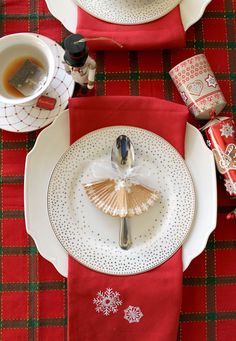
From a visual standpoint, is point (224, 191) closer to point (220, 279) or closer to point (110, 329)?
point (220, 279)

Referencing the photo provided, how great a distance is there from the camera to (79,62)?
2.62 feet

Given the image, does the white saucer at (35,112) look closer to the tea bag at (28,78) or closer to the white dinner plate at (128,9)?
the tea bag at (28,78)

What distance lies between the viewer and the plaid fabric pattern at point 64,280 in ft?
2.83

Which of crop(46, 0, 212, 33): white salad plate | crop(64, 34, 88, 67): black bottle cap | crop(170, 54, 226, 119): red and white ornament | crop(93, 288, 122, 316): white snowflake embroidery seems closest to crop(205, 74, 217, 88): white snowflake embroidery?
crop(170, 54, 226, 119): red and white ornament

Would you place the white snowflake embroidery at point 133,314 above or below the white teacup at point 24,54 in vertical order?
below

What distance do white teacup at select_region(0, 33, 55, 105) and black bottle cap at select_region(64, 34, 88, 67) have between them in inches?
2.3

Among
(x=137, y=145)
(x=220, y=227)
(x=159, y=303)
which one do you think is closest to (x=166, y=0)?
(x=137, y=145)

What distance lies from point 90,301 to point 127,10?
1.60 feet

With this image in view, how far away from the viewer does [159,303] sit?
83 centimetres

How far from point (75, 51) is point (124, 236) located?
0.30 m

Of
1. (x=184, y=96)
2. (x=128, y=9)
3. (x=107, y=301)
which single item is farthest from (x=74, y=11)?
(x=107, y=301)

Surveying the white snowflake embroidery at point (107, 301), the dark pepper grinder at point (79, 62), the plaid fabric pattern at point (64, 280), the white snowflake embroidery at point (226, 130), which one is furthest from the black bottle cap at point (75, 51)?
the white snowflake embroidery at point (107, 301)

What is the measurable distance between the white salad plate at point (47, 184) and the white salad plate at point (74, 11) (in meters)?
0.17

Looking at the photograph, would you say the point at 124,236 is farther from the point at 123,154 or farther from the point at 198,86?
the point at 198,86
